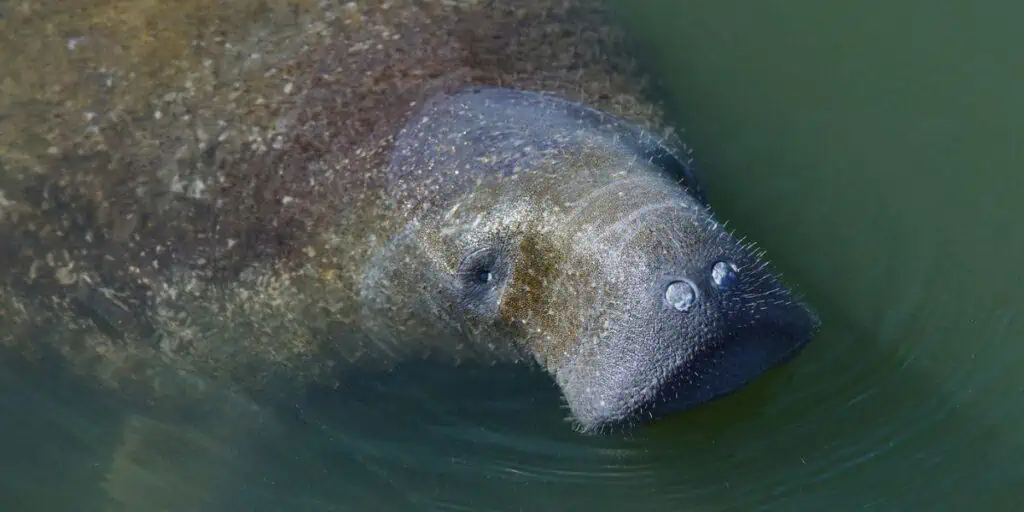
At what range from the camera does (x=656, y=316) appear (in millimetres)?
3850

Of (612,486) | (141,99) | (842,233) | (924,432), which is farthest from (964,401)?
(141,99)

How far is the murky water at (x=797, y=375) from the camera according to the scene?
5.37 meters

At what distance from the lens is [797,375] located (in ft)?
18.0

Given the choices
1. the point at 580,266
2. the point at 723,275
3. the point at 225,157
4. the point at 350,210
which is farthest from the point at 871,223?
the point at 225,157

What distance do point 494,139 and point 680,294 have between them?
1222 mm

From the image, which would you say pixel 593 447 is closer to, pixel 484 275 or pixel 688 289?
pixel 484 275

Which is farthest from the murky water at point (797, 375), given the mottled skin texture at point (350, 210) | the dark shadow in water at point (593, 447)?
the mottled skin texture at point (350, 210)

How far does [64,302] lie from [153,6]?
1.70 metres

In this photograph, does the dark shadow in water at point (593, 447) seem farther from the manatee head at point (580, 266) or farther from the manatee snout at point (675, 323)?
the manatee snout at point (675, 323)

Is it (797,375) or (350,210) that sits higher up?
(350,210)

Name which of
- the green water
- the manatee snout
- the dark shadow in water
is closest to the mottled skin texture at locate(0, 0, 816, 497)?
the manatee snout

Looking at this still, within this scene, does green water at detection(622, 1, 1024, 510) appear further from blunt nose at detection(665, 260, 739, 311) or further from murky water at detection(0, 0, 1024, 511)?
blunt nose at detection(665, 260, 739, 311)

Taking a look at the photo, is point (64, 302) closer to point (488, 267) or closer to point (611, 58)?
point (488, 267)

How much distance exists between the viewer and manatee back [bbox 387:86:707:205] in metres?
4.38
